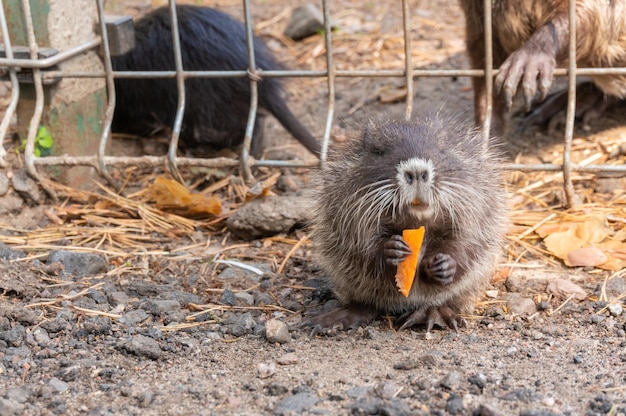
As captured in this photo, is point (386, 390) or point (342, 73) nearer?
point (386, 390)

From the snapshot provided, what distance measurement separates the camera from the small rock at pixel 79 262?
11.4 feet

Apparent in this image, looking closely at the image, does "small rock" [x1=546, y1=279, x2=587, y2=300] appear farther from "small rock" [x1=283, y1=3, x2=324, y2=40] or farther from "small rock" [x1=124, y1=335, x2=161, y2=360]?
"small rock" [x1=283, y1=3, x2=324, y2=40]

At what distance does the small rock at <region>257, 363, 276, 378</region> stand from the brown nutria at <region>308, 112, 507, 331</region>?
0.44 meters

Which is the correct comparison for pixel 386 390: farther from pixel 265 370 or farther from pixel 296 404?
pixel 265 370

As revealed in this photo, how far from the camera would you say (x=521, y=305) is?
319 cm

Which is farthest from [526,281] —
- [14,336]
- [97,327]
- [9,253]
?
[9,253]

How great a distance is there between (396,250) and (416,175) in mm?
323

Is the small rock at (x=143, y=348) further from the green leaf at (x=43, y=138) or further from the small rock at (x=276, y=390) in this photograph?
the green leaf at (x=43, y=138)

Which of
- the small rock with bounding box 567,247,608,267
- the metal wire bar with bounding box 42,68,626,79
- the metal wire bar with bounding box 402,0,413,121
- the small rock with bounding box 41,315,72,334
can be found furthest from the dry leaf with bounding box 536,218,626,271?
the small rock with bounding box 41,315,72,334

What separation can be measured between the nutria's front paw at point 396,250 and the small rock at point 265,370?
561mm

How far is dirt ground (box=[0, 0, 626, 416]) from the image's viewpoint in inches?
95.0

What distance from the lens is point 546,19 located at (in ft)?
14.0

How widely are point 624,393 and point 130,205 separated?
2567 millimetres

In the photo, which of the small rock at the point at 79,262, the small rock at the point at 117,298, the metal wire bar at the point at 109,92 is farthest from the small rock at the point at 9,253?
the metal wire bar at the point at 109,92
